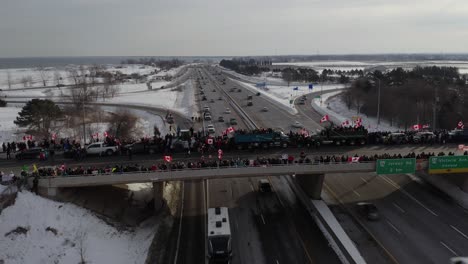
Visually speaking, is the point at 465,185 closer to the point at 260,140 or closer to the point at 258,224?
the point at 260,140

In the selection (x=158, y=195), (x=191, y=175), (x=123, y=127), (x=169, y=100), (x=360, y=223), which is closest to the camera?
(x=191, y=175)

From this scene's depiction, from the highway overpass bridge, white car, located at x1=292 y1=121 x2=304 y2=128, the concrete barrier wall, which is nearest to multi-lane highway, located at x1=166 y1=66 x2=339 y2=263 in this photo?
the highway overpass bridge

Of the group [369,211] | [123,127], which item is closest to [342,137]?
[369,211]

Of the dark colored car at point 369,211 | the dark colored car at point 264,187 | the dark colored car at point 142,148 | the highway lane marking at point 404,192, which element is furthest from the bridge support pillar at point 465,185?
the dark colored car at point 142,148

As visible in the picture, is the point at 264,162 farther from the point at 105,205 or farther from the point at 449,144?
the point at 449,144

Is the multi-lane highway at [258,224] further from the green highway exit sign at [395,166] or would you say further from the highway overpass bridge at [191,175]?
the green highway exit sign at [395,166]

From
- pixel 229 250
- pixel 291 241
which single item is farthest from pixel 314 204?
pixel 229 250

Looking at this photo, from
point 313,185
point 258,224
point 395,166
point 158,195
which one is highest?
point 395,166
